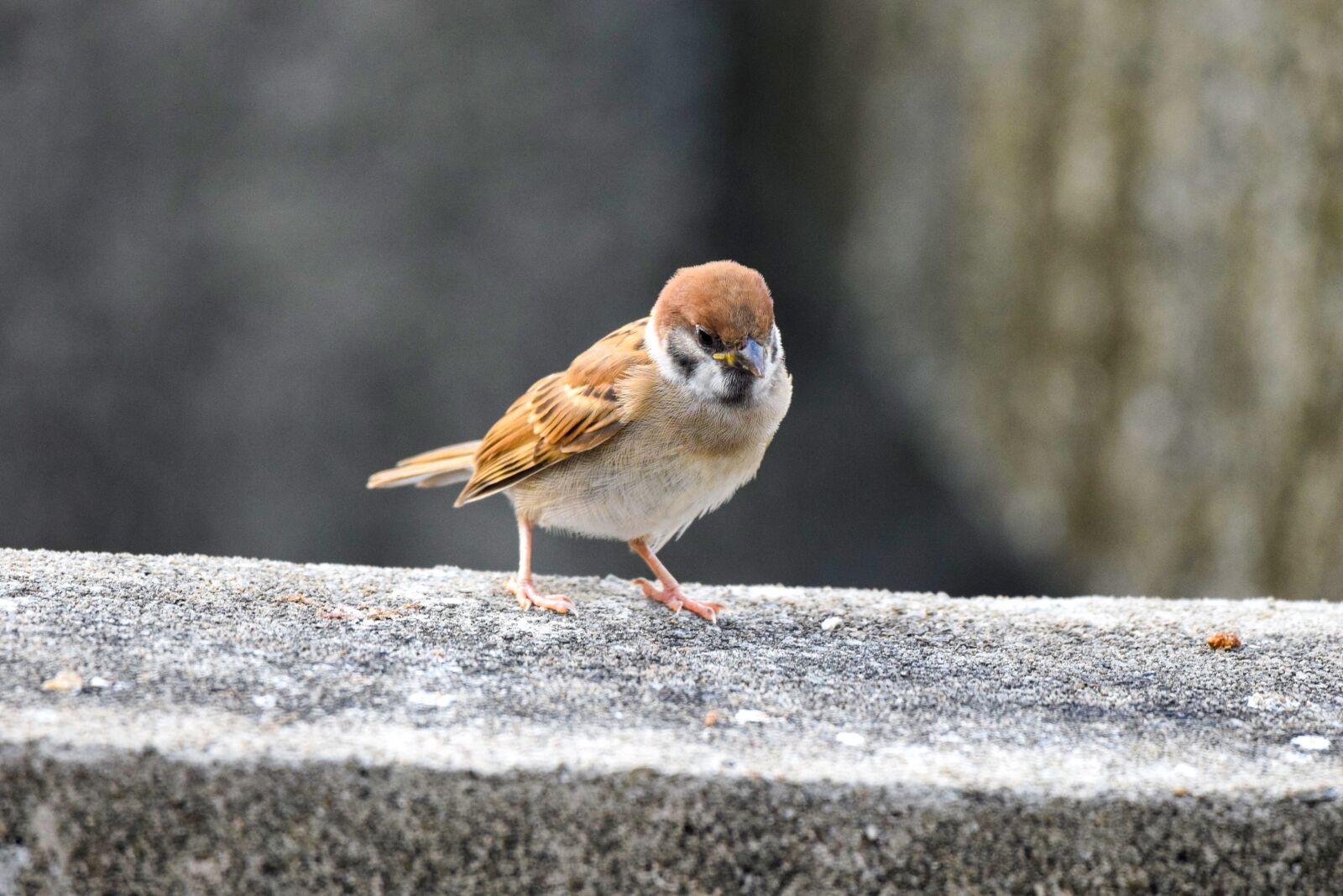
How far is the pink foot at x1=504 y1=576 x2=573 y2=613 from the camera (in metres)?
2.89

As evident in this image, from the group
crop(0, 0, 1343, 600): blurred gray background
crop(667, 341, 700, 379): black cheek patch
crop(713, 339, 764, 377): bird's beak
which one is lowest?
crop(0, 0, 1343, 600): blurred gray background

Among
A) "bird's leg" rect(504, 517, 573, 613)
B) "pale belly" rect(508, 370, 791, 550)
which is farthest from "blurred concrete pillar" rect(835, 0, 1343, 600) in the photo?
"bird's leg" rect(504, 517, 573, 613)

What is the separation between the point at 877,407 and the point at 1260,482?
2463 millimetres

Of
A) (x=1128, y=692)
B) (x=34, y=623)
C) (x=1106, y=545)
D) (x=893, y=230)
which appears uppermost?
(x=34, y=623)

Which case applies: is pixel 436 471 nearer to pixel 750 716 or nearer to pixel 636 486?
pixel 636 486

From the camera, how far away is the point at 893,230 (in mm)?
8172

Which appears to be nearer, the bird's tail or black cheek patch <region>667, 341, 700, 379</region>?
black cheek patch <region>667, 341, 700, 379</region>

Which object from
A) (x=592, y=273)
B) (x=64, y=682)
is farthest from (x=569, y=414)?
(x=592, y=273)

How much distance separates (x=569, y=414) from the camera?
10.6 feet

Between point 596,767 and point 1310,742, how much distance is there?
3.70 ft

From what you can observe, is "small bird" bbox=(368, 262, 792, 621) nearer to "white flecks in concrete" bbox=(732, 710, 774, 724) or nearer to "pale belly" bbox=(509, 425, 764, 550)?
"pale belly" bbox=(509, 425, 764, 550)

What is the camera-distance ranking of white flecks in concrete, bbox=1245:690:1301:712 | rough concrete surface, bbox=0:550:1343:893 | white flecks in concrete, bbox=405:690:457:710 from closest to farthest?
rough concrete surface, bbox=0:550:1343:893
white flecks in concrete, bbox=405:690:457:710
white flecks in concrete, bbox=1245:690:1301:712

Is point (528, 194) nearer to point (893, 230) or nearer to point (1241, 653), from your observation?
point (893, 230)

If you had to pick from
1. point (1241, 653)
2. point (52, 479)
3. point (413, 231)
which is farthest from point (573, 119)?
point (1241, 653)
